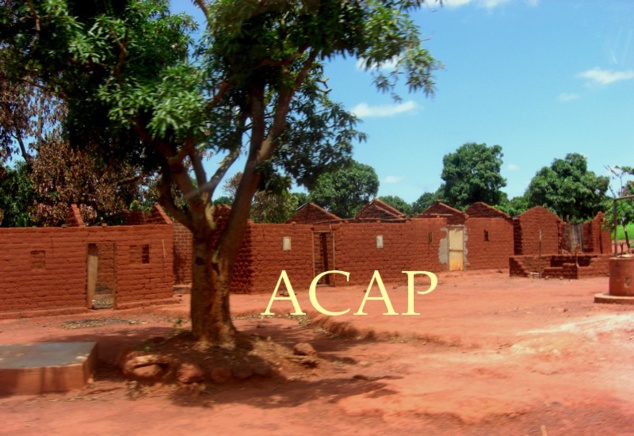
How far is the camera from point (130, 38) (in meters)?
8.59

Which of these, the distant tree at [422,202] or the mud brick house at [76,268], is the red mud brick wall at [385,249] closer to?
the mud brick house at [76,268]

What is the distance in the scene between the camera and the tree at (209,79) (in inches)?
305

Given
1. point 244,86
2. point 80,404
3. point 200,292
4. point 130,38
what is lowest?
point 80,404

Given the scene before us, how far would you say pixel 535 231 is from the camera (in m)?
29.1

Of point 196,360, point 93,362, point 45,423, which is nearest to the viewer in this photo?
point 45,423

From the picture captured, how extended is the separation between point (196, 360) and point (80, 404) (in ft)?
4.93

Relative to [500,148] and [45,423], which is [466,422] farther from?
[500,148]

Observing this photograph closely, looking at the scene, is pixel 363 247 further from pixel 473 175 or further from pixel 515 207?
pixel 515 207

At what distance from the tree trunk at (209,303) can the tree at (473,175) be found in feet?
111

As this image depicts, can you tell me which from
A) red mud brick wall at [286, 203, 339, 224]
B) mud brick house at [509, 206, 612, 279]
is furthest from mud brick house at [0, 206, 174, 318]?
mud brick house at [509, 206, 612, 279]

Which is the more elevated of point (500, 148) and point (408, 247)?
point (500, 148)

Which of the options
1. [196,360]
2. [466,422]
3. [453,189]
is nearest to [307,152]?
[196,360]

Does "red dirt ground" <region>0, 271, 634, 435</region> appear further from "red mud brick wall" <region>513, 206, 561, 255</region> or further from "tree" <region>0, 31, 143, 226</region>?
"red mud brick wall" <region>513, 206, 561, 255</region>

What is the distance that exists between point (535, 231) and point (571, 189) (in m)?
9.13
